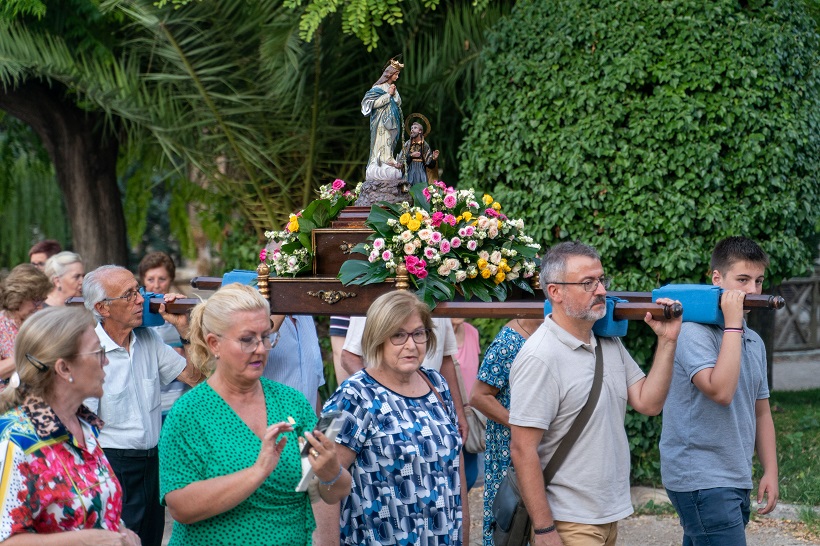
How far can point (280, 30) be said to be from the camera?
887 centimetres

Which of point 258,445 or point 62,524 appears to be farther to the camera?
point 258,445

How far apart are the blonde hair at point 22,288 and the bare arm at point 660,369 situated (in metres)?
3.82

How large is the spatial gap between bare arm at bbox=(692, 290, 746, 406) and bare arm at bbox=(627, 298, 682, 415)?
0.31 meters

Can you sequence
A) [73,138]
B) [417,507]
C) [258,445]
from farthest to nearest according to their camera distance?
[73,138]
[417,507]
[258,445]

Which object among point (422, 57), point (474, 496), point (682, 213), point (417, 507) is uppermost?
point (422, 57)

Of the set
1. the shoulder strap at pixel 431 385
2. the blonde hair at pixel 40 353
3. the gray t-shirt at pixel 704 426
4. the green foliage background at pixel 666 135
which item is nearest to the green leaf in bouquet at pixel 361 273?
A: the shoulder strap at pixel 431 385

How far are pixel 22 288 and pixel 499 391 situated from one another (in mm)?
3021

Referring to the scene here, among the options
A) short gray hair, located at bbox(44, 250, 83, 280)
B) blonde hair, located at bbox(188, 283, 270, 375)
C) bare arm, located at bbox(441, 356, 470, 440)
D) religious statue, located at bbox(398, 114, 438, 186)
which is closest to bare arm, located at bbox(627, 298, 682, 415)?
blonde hair, located at bbox(188, 283, 270, 375)

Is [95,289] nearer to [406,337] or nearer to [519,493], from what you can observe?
[406,337]

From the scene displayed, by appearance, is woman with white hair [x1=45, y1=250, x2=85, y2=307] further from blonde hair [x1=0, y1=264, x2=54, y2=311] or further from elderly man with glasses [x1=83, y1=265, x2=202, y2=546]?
elderly man with glasses [x1=83, y1=265, x2=202, y2=546]

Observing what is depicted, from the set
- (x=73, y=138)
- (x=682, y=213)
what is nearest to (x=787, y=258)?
(x=682, y=213)

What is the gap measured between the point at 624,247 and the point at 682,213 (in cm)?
49

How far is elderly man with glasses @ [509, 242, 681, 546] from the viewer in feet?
13.0

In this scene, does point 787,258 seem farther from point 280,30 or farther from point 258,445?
point 258,445
